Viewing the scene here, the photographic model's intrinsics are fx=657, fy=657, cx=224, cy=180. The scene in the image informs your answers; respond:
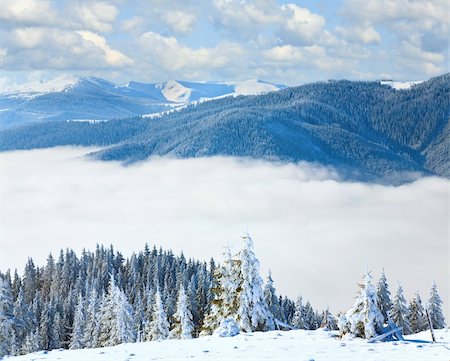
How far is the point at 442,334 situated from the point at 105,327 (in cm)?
5974

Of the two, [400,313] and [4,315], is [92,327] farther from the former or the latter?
[400,313]

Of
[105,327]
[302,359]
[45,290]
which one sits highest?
[45,290]

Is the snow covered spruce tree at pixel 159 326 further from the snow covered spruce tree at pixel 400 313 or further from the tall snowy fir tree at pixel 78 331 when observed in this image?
the snow covered spruce tree at pixel 400 313

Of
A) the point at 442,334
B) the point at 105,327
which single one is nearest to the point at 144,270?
the point at 105,327

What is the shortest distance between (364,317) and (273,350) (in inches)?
169

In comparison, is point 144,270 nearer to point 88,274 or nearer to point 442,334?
point 88,274

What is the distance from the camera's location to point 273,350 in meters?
27.9

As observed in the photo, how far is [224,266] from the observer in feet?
157

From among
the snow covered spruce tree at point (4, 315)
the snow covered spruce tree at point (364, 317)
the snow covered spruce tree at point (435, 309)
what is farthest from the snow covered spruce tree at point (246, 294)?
the snow covered spruce tree at point (435, 309)

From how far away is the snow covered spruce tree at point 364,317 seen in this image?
28.4 metres

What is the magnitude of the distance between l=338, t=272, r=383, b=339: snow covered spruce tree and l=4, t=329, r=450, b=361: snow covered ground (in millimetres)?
598

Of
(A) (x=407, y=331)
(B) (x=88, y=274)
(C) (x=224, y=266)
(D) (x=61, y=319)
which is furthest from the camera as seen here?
(B) (x=88, y=274)

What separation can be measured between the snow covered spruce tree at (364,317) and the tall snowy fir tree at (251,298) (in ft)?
43.9

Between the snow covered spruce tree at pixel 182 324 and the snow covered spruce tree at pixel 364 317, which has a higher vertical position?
the snow covered spruce tree at pixel 182 324
